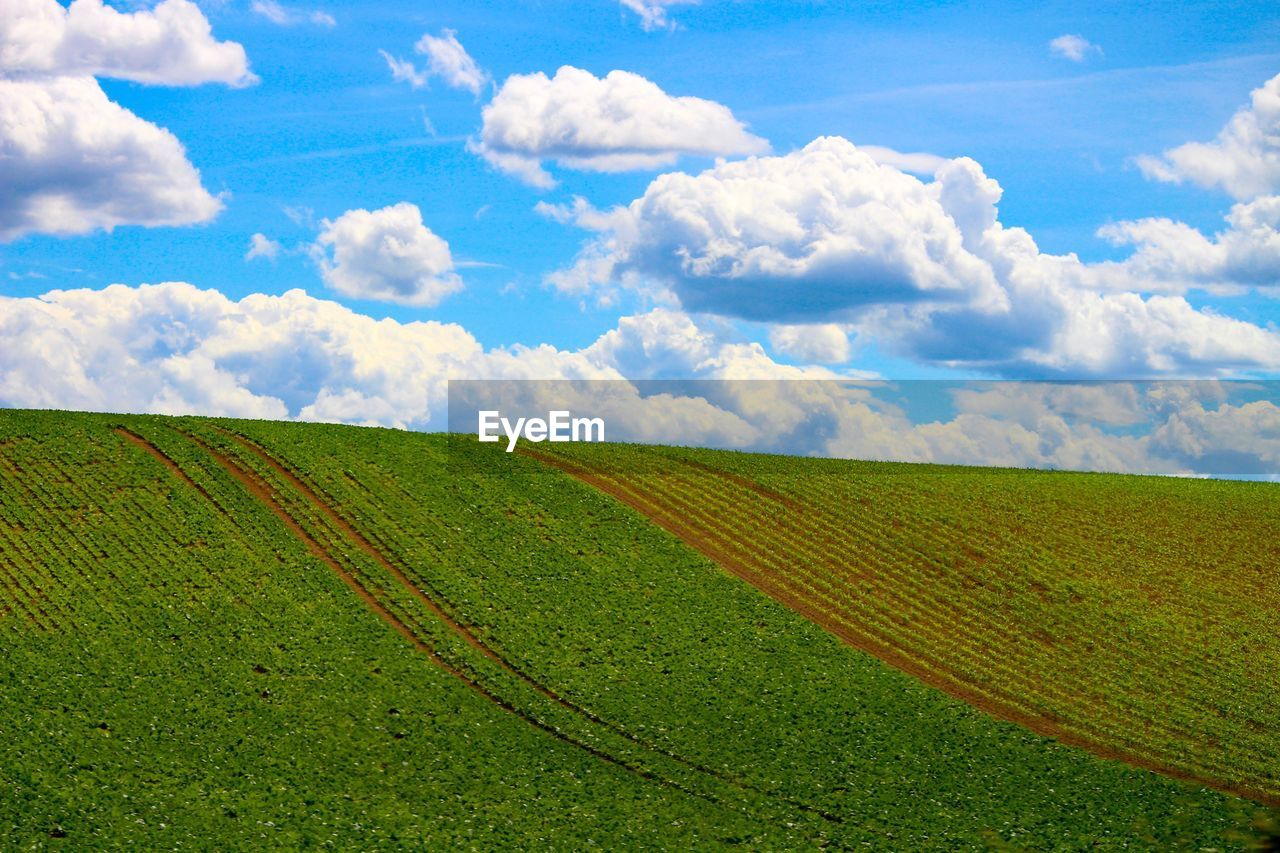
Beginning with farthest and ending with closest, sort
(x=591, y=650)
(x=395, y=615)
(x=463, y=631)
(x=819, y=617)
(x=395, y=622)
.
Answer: (x=819, y=617), (x=395, y=615), (x=395, y=622), (x=463, y=631), (x=591, y=650)

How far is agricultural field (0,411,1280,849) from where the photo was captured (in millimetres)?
33781

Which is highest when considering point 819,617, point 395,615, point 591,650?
point 819,617

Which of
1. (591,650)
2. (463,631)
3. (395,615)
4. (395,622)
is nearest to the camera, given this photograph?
(591,650)

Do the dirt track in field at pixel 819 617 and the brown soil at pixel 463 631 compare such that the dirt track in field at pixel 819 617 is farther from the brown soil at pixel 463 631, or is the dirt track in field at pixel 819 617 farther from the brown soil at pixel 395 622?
the brown soil at pixel 395 622

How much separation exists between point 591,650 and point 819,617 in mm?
10563

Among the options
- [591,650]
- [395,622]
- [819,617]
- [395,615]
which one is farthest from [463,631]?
[819,617]

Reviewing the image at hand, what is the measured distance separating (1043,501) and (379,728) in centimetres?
4203

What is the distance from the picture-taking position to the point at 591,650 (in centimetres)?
4425

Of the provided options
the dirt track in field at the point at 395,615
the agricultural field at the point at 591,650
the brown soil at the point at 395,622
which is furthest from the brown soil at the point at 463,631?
the brown soil at the point at 395,622

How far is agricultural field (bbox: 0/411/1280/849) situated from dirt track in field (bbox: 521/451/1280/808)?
0.56ft

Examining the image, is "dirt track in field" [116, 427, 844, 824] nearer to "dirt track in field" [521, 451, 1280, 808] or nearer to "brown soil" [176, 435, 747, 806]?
"brown soil" [176, 435, 747, 806]

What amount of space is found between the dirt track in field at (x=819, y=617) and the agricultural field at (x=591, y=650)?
0.17 metres

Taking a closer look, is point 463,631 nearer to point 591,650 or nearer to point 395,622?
point 395,622

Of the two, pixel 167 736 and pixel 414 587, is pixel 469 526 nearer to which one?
pixel 414 587
